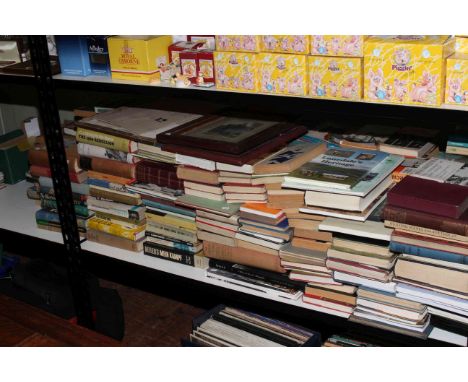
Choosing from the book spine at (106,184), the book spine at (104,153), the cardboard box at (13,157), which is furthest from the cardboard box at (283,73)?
the cardboard box at (13,157)

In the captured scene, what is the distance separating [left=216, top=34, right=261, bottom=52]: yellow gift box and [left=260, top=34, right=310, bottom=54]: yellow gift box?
0.07 ft

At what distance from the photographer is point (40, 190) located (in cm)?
286

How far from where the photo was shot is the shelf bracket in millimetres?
2227

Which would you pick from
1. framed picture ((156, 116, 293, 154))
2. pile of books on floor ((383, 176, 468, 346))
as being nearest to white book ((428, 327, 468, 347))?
pile of books on floor ((383, 176, 468, 346))

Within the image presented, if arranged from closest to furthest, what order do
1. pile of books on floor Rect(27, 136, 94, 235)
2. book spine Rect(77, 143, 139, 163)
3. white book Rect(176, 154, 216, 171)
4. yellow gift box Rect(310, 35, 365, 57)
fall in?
yellow gift box Rect(310, 35, 365, 57) → white book Rect(176, 154, 216, 171) → book spine Rect(77, 143, 139, 163) → pile of books on floor Rect(27, 136, 94, 235)

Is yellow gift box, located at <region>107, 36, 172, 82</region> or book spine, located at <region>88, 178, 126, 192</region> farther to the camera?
book spine, located at <region>88, 178, 126, 192</region>

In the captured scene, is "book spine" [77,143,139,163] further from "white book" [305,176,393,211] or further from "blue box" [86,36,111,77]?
"white book" [305,176,393,211]

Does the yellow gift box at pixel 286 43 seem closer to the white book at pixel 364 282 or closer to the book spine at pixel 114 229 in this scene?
the white book at pixel 364 282

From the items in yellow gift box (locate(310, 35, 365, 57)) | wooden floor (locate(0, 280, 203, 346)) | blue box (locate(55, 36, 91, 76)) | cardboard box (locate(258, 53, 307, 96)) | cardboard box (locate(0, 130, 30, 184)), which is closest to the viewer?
wooden floor (locate(0, 280, 203, 346))

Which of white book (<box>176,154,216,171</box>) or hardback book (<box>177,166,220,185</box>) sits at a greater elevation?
white book (<box>176,154,216,171</box>)

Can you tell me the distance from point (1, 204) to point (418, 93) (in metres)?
1.94

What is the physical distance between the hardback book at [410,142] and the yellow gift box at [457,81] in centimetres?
42

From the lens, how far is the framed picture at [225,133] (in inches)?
86.6

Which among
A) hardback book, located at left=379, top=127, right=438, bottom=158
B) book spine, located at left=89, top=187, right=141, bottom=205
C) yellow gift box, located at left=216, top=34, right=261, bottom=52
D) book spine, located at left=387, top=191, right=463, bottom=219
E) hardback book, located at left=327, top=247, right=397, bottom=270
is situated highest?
yellow gift box, located at left=216, top=34, right=261, bottom=52
